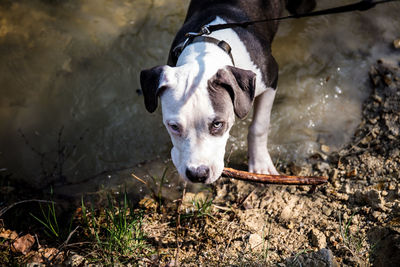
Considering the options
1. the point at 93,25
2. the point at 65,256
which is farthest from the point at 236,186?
the point at 93,25

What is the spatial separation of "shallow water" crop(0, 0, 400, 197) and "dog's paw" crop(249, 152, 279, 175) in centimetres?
30

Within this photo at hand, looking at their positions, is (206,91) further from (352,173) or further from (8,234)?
(8,234)

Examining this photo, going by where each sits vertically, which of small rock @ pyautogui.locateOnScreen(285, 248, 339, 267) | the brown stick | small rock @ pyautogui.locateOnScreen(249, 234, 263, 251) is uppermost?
the brown stick

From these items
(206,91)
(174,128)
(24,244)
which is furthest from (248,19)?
(24,244)

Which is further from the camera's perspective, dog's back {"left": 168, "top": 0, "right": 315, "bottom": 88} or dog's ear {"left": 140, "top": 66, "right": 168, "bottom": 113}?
dog's back {"left": 168, "top": 0, "right": 315, "bottom": 88}

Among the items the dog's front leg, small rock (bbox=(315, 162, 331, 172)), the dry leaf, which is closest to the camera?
the dry leaf

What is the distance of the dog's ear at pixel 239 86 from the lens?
2734 millimetres

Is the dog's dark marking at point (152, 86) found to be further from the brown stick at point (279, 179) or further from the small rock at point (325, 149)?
the small rock at point (325, 149)

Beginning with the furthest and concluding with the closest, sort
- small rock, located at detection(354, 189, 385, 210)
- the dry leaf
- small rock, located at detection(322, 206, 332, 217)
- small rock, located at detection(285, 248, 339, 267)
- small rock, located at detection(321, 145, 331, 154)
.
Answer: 1. small rock, located at detection(321, 145, 331, 154)
2. the dry leaf
3. small rock, located at detection(322, 206, 332, 217)
4. small rock, located at detection(354, 189, 385, 210)
5. small rock, located at detection(285, 248, 339, 267)

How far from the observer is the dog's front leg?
3729mm

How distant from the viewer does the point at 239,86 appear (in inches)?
110

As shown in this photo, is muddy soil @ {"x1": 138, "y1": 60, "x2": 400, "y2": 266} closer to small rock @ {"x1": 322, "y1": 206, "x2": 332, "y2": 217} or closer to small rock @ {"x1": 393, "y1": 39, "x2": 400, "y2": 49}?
small rock @ {"x1": 322, "y1": 206, "x2": 332, "y2": 217}

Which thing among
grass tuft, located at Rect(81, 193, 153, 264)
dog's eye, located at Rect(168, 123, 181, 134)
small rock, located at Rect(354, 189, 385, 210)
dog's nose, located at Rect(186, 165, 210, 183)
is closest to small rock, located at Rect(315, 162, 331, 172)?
small rock, located at Rect(354, 189, 385, 210)

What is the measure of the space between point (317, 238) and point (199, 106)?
156 centimetres
